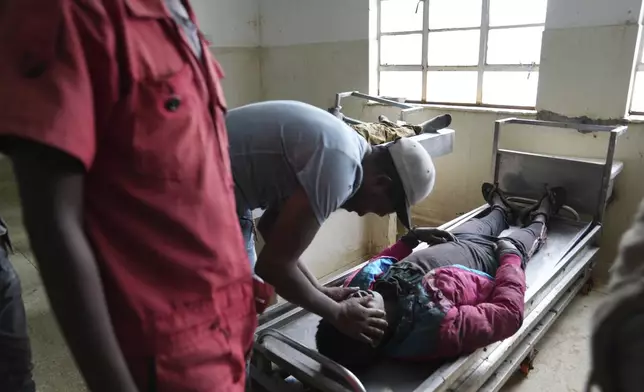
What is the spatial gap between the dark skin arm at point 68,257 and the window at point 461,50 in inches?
128

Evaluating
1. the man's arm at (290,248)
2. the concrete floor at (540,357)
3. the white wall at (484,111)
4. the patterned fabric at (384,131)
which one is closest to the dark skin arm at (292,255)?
the man's arm at (290,248)

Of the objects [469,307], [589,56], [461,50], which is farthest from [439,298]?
[461,50]

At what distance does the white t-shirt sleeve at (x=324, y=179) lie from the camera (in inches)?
42.1

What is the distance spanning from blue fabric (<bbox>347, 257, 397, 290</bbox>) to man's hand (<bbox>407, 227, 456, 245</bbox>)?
263mm

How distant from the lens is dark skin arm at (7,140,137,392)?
0.53m

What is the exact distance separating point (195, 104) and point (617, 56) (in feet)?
9.42

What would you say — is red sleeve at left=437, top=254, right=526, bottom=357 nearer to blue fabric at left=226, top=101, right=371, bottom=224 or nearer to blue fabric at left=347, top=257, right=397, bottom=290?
blue fabric at left=347, top=257, right=397, bottom=290

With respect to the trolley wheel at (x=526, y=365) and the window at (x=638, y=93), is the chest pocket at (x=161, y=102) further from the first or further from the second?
the window at (x=638, y=93)

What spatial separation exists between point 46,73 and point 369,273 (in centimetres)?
155

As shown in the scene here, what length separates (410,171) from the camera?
1297mm

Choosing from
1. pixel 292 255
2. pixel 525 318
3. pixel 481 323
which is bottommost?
pixel 525 318

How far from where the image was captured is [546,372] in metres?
2.10

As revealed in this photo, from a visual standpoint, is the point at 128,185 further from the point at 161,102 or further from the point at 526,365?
the point at 526,365

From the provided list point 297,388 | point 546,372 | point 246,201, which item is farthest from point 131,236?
point 546,372
